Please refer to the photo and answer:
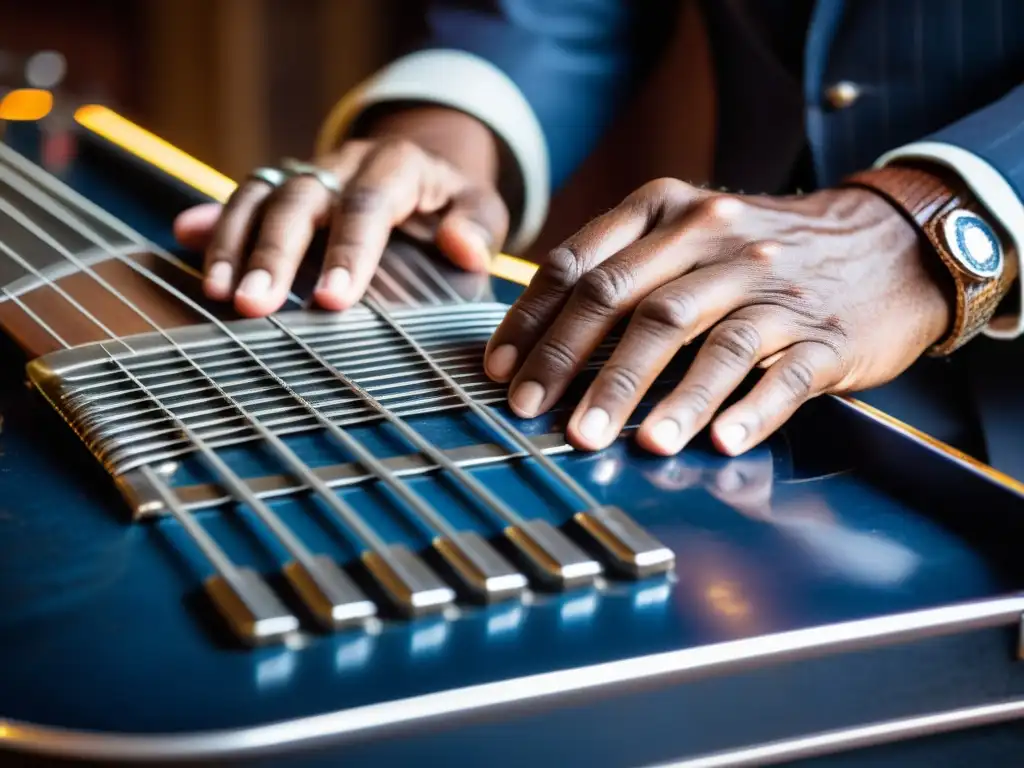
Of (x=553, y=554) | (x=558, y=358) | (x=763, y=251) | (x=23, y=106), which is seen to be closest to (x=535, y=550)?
(x=553, y=554)

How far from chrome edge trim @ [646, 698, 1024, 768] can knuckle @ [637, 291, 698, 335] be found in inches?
12.0

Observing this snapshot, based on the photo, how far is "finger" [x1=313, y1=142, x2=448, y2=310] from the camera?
0.89 metres

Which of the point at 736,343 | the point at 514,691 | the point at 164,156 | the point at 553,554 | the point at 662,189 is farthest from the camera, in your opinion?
the point at 164,156

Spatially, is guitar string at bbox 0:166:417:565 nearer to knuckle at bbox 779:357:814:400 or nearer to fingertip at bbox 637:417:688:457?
fingertip at bbox 637:417:688:457

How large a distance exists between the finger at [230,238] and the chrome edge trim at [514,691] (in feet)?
1.75

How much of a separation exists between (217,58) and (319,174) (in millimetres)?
2805

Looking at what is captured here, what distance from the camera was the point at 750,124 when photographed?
4.38 feet

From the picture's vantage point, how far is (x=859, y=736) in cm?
48

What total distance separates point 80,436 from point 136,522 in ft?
0.40

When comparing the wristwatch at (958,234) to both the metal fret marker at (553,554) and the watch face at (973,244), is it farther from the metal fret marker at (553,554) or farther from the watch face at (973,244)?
the metal fret marker at (553,554)

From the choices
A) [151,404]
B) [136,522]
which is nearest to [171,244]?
[151,404]

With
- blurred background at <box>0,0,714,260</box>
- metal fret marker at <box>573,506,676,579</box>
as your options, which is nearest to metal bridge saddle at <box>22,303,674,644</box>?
metal fret marker at <box>573,506,676,579</box>

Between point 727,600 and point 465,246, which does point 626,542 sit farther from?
point 465,246

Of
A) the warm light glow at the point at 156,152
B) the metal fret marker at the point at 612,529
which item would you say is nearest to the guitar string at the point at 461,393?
the metal fret marker at the point at 612,529
